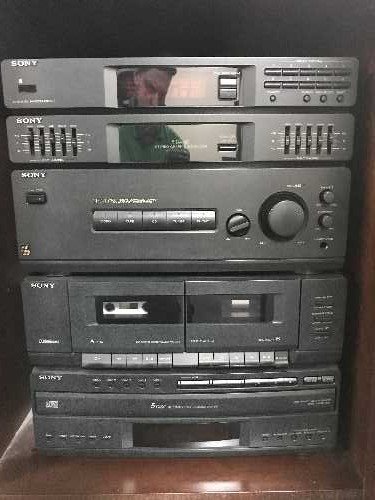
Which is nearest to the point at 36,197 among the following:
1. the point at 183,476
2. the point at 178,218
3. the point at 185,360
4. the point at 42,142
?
the point at 42,142

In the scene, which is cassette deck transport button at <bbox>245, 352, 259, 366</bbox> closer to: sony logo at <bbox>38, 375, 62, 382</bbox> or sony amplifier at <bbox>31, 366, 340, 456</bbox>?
sony amplifier at <bbox>31, 366, 340, 456</bbox>

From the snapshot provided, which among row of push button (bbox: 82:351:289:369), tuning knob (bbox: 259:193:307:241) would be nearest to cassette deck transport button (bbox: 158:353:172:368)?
row of push button (bbox: 82:351:289:369)

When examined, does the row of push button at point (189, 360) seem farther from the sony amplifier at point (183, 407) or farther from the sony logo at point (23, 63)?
the sony logo at point (23, 63)

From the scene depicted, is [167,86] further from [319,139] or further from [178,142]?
[319,139]

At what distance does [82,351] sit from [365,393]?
361 mm

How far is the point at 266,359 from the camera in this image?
0.65 meters

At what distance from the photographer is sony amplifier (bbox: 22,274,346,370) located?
64 cm

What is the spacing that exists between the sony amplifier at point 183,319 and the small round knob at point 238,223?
0.07 metres

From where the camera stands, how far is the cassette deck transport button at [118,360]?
65cm

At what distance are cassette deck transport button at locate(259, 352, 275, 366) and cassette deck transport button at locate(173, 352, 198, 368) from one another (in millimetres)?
85

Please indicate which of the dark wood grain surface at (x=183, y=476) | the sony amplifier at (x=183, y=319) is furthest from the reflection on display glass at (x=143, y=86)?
the dark wood grain surface at (x=183, y=476)

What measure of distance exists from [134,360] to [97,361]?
49mm

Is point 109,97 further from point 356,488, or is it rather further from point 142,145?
point 356,488

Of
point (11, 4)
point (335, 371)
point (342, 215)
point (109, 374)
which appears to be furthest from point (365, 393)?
point (11, 4)
